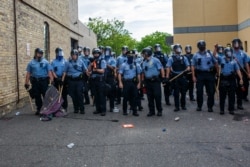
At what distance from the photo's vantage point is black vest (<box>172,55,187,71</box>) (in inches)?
418

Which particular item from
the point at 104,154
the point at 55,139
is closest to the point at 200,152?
the point at 104,154

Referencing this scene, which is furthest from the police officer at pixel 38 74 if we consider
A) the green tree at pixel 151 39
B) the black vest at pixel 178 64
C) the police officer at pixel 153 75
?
the green tree at pixel 151 39

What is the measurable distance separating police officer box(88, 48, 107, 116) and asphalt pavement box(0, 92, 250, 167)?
1.54ft

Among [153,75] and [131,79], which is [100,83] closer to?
[131,79]

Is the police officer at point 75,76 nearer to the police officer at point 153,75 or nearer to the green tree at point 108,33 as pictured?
the police officer at point 153,75

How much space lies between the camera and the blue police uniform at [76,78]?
10.1 meters

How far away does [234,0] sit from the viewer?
2561cm

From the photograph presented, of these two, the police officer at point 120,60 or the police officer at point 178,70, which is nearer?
the police officer at point 178,70

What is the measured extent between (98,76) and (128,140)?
3383 mm

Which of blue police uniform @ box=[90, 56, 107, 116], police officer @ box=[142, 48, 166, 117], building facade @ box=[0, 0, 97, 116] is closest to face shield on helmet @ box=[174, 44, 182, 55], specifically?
police officer @ box=[142, 48, 166, 117]

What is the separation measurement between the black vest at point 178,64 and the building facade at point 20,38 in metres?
5.08

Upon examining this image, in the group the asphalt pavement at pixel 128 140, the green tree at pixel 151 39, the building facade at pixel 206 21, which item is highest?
the green tree at pixel 151 39

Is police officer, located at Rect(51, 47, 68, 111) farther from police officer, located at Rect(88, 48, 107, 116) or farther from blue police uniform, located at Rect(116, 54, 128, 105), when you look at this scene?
blue police uniform, located at Rect(116, 54, 128, 105)

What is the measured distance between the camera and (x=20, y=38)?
11797 mm
